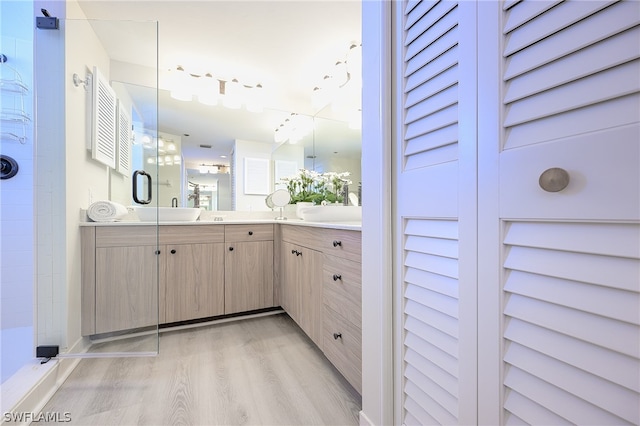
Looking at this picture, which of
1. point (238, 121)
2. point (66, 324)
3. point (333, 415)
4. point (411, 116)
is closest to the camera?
point (411, 116)

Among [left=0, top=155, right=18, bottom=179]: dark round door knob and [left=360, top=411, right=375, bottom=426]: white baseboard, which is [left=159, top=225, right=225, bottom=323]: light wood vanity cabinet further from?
[left=360, top=411, right=375, bottom=426]: white baseboard

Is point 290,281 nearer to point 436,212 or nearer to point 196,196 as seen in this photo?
point 196,196

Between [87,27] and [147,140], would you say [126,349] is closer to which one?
[147,140]

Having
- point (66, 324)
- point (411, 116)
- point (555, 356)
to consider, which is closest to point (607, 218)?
point (555, 356)

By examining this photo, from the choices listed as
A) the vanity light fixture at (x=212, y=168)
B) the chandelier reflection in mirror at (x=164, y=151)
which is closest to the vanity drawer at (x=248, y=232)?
the vanity light fixture at (x=212, y=168)

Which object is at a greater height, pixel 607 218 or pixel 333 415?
pixel 607 218

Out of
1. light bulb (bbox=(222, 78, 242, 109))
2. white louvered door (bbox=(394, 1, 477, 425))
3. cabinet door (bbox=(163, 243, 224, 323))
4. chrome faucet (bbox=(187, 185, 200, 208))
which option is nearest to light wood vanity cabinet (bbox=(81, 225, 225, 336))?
cabinet door (bbox=(163, 243, 224, 323))

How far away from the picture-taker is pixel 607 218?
0.44 metres

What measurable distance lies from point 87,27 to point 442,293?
2.64 meters

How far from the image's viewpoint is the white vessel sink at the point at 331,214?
6.13ft

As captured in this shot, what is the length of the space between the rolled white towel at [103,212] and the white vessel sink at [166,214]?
5.8 inches

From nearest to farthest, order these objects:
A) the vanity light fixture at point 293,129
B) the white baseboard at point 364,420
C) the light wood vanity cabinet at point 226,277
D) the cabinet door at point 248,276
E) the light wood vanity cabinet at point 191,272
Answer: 1. the white baseboard at point 364,420
2. the light wood vanity cabinet at point 226,277
3. the light wood vanity cabinet at point 191,272
4. the cabinet door at point 248,276
5. the vanity light fixture at point 293,129

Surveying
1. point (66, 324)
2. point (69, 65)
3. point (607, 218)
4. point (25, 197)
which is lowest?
point (66, 324)

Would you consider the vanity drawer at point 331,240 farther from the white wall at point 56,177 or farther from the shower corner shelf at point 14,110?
the shower corner shelf at point 14,110
